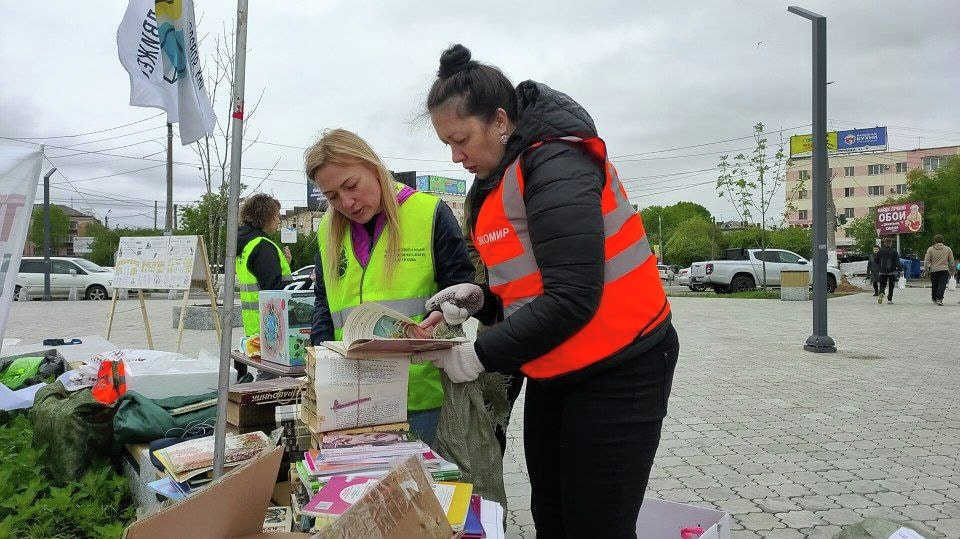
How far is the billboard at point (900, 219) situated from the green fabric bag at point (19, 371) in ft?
131

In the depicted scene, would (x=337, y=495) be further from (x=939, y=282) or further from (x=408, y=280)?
(x=939, y=282)

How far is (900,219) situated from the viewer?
36.9 metres

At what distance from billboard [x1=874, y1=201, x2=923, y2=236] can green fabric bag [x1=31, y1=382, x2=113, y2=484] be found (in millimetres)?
40197

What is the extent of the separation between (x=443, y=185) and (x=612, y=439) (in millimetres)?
81870

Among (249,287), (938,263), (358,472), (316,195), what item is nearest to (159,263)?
(249,287)

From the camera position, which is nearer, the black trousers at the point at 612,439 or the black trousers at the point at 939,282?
the black trousers at the point at 612,439

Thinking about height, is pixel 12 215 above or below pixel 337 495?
above

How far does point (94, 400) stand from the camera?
3295 mm

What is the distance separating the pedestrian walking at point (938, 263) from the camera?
1563 centimetres

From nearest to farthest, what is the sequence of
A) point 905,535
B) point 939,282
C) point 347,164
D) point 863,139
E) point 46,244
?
point 347,164, point 905,535, point 939,282, point 46,244, point 863,139

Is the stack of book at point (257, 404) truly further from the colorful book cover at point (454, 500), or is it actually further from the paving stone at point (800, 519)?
the paving stone at point (800, 519)

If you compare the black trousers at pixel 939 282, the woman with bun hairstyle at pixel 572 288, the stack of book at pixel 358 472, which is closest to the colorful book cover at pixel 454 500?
the stack of book at pixel 358 472

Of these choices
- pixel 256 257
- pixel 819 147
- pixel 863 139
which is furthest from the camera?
pixel 863 139

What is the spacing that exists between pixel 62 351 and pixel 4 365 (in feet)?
2.02
